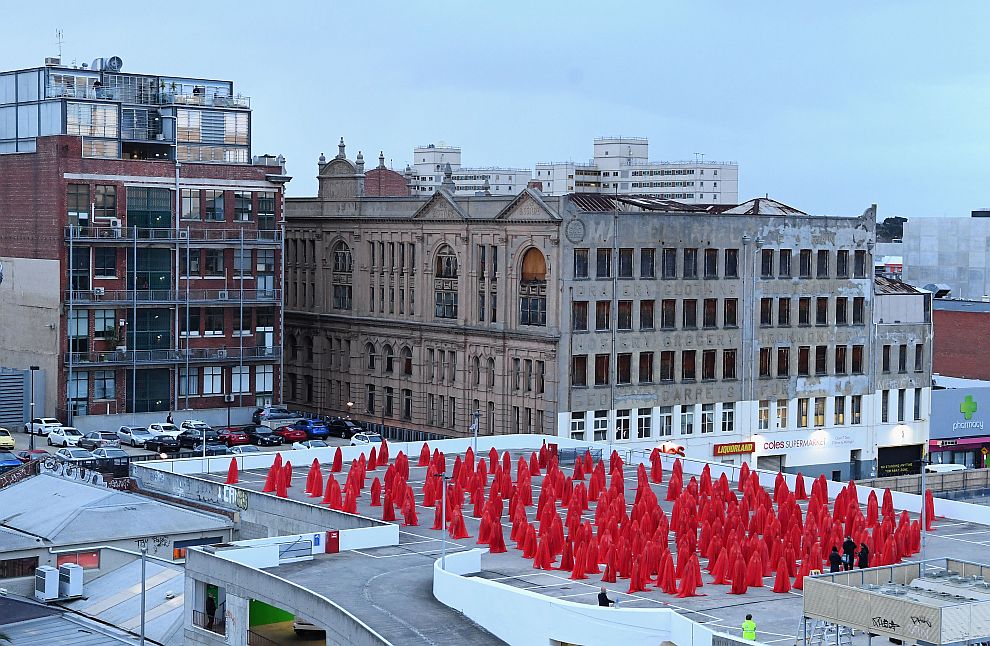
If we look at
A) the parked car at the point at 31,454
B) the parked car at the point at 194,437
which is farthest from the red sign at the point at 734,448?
the parked car at the point at 31,454

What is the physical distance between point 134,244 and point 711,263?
110 feet

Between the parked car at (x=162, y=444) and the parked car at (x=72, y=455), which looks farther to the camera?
the parked car at (x=162, y=444)

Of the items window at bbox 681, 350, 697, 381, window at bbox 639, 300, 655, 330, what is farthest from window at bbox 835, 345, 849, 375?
window at bbox 639, 300, 655, 330

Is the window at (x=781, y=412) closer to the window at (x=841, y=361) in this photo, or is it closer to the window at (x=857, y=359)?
the window at (x=841, y=361)

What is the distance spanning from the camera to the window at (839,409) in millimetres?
109000

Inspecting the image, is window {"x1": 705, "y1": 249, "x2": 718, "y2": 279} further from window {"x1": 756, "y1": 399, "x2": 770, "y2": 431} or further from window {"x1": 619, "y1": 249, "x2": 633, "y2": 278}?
window {"x1": 756, "y1": 399, "x2": 770, "y2": 431}

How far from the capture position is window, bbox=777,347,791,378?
106m

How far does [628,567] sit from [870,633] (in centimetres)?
1400

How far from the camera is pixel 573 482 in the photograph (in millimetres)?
70625

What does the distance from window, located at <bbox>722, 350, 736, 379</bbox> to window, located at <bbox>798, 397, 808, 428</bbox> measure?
5890 mm

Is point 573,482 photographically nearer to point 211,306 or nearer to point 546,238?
point 546,238

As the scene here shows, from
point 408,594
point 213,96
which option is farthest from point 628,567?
point 213,96

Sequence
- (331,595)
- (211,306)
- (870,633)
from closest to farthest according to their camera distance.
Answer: (870,633)
(331,595)
(211,306)

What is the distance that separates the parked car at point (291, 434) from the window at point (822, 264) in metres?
33.0
